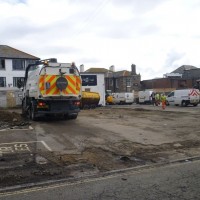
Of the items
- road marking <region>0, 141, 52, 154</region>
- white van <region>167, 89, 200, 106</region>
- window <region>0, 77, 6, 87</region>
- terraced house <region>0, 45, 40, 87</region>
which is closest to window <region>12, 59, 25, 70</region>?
terraced house <region>0, 45, 40, 87</region>

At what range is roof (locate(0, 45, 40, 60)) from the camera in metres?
55.2

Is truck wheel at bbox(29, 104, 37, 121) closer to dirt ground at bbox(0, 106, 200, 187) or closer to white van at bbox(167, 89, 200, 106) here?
dirt ground at bbox(0, 106, 200, 187)

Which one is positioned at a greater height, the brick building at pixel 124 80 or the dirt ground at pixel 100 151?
the brick building at pixel 124 80

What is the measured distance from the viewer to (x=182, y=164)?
894 centimetres

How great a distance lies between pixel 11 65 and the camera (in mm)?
55312

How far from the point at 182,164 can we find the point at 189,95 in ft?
97.2

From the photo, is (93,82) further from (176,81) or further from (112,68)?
(112,68)

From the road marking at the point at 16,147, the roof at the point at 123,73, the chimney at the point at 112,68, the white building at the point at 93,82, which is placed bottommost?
the road marking at the point at 16,147

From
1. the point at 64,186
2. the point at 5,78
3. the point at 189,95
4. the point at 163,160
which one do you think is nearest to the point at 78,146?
the point at 163,160

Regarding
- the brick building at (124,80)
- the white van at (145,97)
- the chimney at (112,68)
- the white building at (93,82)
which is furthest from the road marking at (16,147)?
the chimney at (112,68)

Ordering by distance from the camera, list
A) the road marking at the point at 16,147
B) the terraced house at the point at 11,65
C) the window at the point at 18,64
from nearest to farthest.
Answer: the road marking at the point at 16,147, the terraced house at the point at 11,65, the window at the point at 18,64

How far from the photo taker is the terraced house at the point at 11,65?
180 feet

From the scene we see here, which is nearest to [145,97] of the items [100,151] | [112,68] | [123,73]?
[123,73]

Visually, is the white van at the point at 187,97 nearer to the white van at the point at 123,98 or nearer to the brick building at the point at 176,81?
the white van at the point at 123,98
